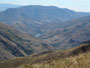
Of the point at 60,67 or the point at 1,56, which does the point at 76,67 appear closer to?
the point at 60,67

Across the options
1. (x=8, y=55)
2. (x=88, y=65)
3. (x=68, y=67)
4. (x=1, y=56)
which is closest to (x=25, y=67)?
(x=68, y=67)

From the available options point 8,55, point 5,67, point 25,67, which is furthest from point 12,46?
point 25,67

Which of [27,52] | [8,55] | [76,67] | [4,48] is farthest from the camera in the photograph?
[27,52]

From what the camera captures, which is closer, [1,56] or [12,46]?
[1,56]

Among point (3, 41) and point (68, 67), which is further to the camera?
point (3, 41)

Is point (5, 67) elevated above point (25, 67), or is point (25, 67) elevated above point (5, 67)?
point (25, 67)

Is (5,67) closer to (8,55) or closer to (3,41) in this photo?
(8,55)

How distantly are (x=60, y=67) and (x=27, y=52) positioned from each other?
633 ft

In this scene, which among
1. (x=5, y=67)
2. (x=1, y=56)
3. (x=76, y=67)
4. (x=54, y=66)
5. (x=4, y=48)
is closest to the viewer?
(x=76, y=67)

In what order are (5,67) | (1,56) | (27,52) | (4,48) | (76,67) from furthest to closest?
1. (27,52)
2. (4,48)
3. (1,56)
4. (5,67)
5. (76,67)

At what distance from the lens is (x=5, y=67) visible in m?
78.4

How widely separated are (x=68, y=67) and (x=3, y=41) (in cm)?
19205

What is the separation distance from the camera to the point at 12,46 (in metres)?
192

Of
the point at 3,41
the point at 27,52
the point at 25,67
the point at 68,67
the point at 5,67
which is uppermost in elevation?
the point at 68,67
